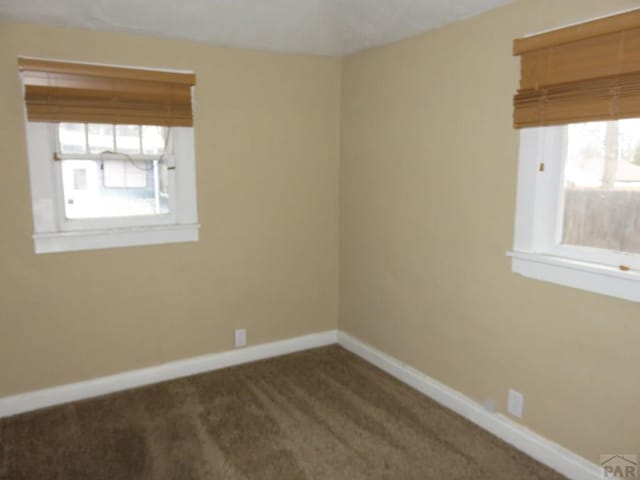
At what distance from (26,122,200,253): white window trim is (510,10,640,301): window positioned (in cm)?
201

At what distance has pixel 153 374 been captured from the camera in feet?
10.3

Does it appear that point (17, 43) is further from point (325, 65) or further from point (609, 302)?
point (609, 302)

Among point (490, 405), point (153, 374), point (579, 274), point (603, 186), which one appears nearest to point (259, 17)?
point (603, 186)

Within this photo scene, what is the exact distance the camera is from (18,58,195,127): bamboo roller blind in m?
2.60

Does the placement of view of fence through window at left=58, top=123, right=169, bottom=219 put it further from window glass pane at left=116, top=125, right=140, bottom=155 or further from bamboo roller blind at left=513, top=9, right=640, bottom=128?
bamboo roller blind at left=513, top=9, right=640, bottom=128

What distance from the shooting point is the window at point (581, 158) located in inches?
74.8

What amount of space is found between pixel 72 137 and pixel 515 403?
2.91m

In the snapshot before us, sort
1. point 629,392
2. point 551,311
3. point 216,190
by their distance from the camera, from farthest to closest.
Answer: point 216,190 < point 551,311 < point 629,392

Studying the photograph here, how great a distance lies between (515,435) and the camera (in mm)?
2441

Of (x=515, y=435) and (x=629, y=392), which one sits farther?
(x=515, y=435)

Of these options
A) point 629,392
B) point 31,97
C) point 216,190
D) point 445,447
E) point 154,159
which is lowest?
point 445,447

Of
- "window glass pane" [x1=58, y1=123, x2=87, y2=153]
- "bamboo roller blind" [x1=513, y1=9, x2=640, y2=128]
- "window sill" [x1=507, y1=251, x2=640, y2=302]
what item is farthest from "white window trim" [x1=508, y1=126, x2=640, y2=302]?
"window glass pane" [x1=58, y1=123, x2=87, y2=153]

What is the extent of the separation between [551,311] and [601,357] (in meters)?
0.28

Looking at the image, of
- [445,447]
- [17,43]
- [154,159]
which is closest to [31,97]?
[17,43]
